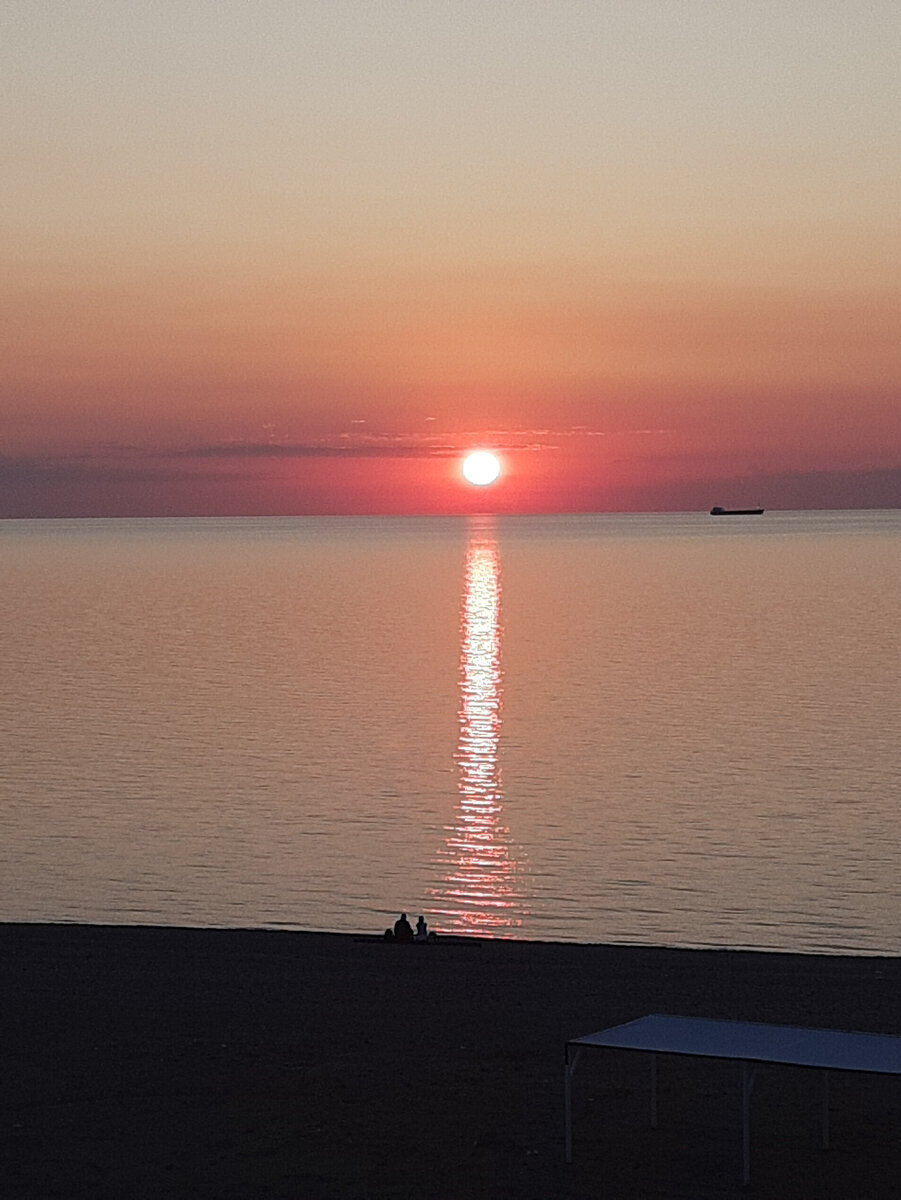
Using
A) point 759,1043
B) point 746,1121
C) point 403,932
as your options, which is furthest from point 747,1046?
point 403,932

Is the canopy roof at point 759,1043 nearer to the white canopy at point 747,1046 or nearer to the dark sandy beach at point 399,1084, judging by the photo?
the white canopy at point 747,1046

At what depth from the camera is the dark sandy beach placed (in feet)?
37.4

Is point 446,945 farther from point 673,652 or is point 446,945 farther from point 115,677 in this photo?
point 673,652

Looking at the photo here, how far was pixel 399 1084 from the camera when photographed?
13664 millimetres

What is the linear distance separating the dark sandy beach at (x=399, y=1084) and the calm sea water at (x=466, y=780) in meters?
7.42

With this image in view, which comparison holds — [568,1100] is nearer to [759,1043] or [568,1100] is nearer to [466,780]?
[759,1043]

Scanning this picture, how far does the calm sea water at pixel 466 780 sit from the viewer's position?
93.0 ft

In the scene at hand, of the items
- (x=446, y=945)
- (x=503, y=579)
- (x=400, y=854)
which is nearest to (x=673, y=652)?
(x=400, y=854)

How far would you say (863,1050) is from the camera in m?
11.0

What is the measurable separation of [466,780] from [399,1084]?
29950 mm

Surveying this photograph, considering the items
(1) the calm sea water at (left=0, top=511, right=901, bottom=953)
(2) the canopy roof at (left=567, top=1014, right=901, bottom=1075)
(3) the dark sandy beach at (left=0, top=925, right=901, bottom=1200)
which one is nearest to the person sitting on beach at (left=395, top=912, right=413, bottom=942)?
(3) the dark sandy beach at (left=0, top=925, right=901, bottom=1200)

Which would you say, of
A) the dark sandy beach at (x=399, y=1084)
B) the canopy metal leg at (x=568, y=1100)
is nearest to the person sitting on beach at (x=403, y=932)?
the dark sandy beach at (x=399, y=1084)

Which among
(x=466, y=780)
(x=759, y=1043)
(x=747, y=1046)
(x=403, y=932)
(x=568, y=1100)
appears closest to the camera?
(x=747, y=1046)

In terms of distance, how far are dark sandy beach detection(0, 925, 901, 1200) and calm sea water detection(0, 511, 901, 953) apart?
7.42 m
